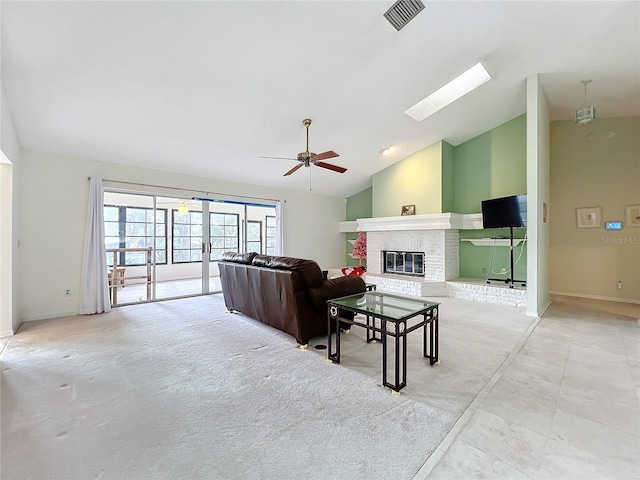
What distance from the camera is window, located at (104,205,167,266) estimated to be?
534 centimetres

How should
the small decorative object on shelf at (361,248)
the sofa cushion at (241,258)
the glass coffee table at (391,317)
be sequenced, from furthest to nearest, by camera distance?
1. the small decorative object on shelf at (361,248)
2. the sofa cushion at (241,258)
3. the glass coffee table at (391,317)

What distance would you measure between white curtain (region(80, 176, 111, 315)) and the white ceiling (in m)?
0.69

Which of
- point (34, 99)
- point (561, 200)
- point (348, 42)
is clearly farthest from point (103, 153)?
point (561, 200)

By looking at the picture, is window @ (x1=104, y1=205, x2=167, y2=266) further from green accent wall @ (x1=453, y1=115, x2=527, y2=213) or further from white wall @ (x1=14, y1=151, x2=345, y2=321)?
green accent wall @ (x1=453, y1=115, x2=527, y2=213)

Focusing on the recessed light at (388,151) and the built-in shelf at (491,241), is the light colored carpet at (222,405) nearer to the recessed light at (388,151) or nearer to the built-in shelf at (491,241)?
the built-in shelf at (491,241)

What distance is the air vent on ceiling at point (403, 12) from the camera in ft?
8.67

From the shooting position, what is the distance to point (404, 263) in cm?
688

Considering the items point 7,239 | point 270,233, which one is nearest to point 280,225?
point 270,233

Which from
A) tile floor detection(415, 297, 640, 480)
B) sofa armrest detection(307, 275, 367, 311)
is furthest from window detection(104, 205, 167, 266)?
tile floor detection(415, 297, 640, 480)

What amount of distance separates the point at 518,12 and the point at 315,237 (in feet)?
19.5

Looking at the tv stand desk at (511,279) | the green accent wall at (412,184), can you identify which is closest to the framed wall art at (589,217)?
the tv stand desk at (511,279)

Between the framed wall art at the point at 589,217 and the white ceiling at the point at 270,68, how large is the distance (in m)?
1.72

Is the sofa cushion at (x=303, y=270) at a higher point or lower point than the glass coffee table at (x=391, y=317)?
higher

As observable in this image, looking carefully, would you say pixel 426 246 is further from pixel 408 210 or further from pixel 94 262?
pixel 94 262
